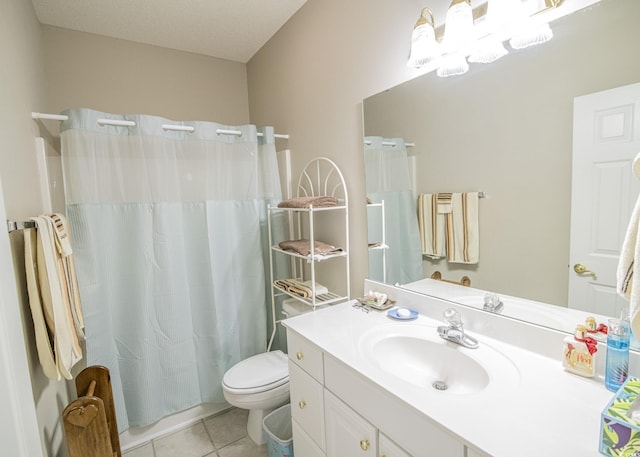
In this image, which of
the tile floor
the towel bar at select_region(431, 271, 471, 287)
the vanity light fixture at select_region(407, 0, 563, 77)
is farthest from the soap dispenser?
the tile floor

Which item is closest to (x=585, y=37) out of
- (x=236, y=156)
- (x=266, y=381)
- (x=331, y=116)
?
(x=331, y=116)

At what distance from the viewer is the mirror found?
0.92m

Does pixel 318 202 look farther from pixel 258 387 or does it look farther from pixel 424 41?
pixel 258 387

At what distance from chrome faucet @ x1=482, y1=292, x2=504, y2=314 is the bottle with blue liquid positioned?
0.34 metres

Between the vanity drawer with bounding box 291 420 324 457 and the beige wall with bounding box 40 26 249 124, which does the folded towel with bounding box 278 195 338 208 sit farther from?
the beige wall with bounding box 40 26 249 124

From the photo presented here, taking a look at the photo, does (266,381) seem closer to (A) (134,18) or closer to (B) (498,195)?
(B) (498,195)

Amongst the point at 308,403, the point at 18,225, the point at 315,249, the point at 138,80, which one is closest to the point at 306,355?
the point at 308,403

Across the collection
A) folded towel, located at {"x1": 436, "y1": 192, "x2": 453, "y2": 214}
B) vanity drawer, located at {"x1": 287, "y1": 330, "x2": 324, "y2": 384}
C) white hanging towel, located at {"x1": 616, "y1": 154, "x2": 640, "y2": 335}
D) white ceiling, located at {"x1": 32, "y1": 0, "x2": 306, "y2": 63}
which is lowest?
vanity drawer, located at {"x1": 287, "y1": 330, "x2": 324, "y2": 384}

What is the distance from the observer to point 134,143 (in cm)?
184

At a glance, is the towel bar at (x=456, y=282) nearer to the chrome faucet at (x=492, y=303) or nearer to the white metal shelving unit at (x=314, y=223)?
the chrome faucet at (x=492, y=303)

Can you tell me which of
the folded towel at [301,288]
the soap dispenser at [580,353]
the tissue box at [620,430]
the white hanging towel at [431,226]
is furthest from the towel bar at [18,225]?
the soap dispenser at [580,353]

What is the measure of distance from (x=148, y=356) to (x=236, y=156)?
1.36m

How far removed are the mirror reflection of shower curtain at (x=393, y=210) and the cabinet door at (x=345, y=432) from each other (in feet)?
2.19

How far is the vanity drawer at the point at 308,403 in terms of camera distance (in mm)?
1241
